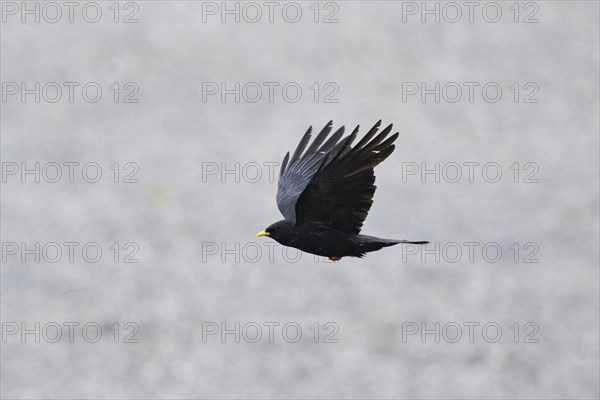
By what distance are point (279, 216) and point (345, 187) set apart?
10.7 metres

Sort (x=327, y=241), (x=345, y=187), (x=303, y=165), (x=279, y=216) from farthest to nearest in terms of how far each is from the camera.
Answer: (x=279, y=216) < (x=303, y=165) < (x=327, y=241) < (x=345, y=187)

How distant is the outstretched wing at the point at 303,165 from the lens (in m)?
12.2

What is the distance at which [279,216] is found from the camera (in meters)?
20.7

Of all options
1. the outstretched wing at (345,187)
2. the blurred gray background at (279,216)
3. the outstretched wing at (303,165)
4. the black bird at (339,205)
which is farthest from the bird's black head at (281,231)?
the blurred gray background at (279,216)

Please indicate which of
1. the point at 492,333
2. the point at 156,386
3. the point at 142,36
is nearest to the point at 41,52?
the point at 142,36

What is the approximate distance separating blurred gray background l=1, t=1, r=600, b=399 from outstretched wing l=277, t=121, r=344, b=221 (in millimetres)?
6277

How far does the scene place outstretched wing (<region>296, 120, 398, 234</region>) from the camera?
9.82 m

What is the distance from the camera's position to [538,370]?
61.1 ft

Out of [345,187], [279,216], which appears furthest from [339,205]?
[279,216]

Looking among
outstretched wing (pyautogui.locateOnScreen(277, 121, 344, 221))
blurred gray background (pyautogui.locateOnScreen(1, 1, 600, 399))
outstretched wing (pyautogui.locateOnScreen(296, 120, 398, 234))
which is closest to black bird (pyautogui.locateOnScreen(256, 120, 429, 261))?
outstretched wing (pyautogui.locateOnScreen(296, 120, 398, 234))

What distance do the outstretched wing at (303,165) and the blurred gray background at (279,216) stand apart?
6.28 metres

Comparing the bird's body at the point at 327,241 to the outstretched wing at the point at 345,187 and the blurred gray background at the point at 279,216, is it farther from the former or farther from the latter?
the blurred gray background at the point at 279,216

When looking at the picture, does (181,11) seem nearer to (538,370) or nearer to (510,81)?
(510,81)

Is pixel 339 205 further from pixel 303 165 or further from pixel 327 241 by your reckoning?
pixel 303 165
